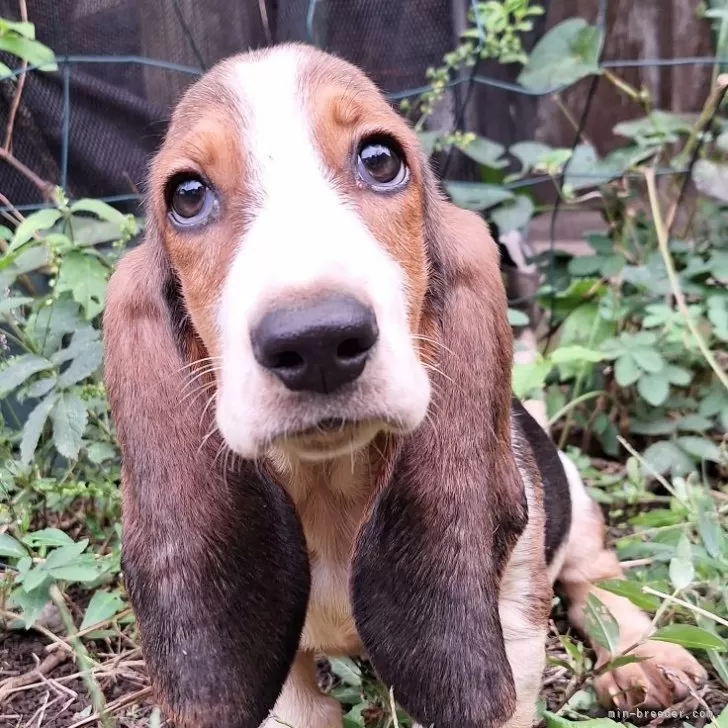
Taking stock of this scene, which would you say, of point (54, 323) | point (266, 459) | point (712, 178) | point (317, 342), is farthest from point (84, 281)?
point (712, 178)

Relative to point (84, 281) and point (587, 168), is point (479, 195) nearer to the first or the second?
point (587, 168)

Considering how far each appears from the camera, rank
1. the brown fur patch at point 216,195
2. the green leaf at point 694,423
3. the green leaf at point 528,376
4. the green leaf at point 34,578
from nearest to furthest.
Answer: the brown fur patch at point 216,195 → the green leaf at point 34,578 → the green leaf at point 528,376 → the green leaf at point 694,423

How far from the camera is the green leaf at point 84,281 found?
2.33 m

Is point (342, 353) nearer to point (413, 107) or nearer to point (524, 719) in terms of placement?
point (524, 719)

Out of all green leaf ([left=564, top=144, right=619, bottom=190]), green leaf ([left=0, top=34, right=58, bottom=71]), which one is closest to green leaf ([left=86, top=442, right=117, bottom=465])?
green leaf ([left=0, top=34, right=58, bottom=71])

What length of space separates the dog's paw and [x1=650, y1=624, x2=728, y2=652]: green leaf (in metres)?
0.31

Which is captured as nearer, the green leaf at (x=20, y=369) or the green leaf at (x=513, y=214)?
the green leaf at (x=20, y=369)

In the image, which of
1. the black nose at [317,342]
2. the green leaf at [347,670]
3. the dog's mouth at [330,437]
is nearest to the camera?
the black nose at [317,342]

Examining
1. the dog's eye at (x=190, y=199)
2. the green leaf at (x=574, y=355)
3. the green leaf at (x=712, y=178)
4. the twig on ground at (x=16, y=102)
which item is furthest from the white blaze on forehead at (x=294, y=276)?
the green leaf at (x=712, y=178)

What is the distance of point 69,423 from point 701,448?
2128mm

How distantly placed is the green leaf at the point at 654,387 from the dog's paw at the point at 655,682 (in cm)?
95

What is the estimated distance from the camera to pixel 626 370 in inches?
116

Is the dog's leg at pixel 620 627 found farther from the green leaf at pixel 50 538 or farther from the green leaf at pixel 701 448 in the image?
the green leaf at pixel 50 538

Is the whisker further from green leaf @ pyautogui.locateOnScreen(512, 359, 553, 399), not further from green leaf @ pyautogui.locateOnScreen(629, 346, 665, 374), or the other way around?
green leaf @ pyautogui.locateOnScreen(629, 346, 665, 374)
